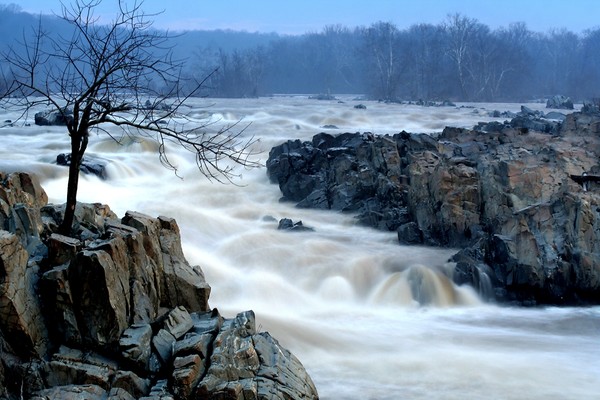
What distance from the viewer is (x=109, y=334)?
622cm

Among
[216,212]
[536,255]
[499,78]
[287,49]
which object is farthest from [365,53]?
[536,255]

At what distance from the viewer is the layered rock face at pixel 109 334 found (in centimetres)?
580

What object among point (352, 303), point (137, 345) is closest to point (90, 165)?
point (352, 303)

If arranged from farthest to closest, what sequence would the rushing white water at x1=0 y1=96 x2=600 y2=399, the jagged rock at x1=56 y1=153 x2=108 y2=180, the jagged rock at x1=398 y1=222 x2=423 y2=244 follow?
the jagged rock at x1=56 y1=153 x2=108 y2=180 < the jagged rock at x1=398 y1=222 x2=423 y2=244 < the rushing white water at x1=0 y1=96 x2=600 y2=399

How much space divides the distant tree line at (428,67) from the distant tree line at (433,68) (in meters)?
0.09

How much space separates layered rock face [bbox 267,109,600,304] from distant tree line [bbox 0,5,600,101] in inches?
1370

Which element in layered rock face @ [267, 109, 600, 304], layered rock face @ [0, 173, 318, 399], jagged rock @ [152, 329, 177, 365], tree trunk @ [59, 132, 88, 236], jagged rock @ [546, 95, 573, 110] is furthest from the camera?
jagged rock @ [546, 95, 573, 110]

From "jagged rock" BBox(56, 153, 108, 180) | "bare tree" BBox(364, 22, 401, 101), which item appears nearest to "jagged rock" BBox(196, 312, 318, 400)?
"jagged rock" BBox(56, 153, 108, 180)

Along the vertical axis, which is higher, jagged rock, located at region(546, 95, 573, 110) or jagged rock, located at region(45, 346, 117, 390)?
jagged rock, located at region(546, 95, 573, 110)

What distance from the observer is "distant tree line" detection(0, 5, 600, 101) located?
6488 cm

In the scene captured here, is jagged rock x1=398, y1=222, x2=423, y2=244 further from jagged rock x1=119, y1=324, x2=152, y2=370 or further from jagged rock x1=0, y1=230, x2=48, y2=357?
jagged rock x1=0, y1=230, x2=48, y2=357

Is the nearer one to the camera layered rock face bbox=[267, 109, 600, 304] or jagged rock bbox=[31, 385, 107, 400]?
jagged rock bbox=[31, 385, 107, 400]

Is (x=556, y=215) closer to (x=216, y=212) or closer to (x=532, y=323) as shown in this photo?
(x=532, y=323)

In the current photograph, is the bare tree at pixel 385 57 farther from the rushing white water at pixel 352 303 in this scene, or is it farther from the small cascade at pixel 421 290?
the small cascade at pixel 421 290
